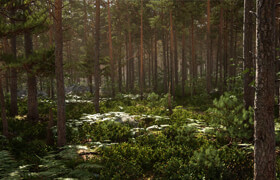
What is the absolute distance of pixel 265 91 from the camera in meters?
3.96

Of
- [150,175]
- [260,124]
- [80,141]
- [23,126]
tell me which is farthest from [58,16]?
[260,124]

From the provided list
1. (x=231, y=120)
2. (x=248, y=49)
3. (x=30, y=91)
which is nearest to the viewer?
(x=231, y=120)

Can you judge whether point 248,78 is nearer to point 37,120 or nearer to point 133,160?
point 133,160

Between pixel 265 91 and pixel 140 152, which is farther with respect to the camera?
pixel 140 152

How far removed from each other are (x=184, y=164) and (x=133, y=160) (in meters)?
1.56

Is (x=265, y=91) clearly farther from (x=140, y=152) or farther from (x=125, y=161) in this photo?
(x=125, y=161)

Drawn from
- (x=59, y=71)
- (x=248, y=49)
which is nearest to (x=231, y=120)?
(x=248, y=49)

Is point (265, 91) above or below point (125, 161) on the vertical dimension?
above

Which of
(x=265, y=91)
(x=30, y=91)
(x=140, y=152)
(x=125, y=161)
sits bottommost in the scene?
(x=125, y=161)

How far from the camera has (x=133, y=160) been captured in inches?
243

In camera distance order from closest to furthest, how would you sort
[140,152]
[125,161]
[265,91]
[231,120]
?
[265,91]
[125,161]
[231,120]
[140,152]

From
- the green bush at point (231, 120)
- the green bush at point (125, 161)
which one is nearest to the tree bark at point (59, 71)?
the green bush at point (125, 161)

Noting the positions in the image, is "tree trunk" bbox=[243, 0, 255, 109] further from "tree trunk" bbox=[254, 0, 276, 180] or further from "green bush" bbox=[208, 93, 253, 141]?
"tree trunk" bbox=[254, 0, 276, 180]

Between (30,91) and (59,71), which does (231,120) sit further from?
(30,91)
